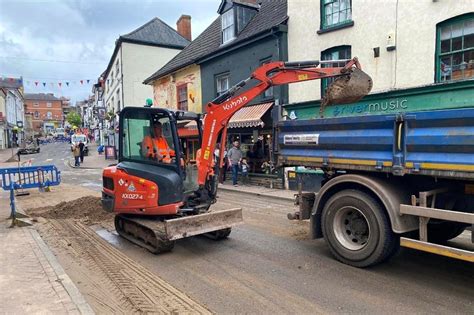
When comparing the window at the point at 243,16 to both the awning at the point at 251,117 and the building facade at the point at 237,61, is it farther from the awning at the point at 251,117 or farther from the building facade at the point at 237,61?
the awning at the point at 251,117

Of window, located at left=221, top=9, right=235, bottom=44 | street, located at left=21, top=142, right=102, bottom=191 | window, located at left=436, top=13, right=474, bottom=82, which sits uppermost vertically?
window, located at left=221, top=9, right=235, bottom=44

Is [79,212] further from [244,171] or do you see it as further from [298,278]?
[244,171]

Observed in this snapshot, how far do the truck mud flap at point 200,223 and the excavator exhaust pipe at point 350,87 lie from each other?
263 centimetres

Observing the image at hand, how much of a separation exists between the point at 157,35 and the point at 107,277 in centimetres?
3082

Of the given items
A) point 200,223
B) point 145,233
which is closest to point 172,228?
point 200,223

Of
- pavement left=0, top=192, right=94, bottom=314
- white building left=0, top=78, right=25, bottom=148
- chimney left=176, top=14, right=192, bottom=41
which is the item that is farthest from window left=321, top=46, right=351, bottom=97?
white building left=0, top=78, right=25, bottom=148

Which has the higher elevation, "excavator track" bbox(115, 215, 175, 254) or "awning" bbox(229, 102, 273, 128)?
"awning" bbox(229, 102, 273, 128)

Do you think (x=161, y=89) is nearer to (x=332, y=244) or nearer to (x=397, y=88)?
(x=397, y=88)

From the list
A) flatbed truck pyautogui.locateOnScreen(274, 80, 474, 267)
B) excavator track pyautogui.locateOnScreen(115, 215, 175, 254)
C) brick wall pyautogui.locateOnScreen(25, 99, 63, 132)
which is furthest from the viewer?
brick wall pyautogui.locateOnScreen(25, 99, 63, 132)

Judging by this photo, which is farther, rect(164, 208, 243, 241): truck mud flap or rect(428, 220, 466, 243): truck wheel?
rect(164, 208, 243, 241): truck mud flap

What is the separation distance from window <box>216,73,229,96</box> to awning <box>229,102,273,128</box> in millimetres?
2662

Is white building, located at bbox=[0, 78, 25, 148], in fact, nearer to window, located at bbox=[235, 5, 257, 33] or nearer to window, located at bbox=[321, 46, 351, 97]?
window, located at bbox=[235, 5, 257, 33]

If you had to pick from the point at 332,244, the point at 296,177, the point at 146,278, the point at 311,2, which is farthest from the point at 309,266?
the point at 311,2

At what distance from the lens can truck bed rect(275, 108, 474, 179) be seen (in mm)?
4094
